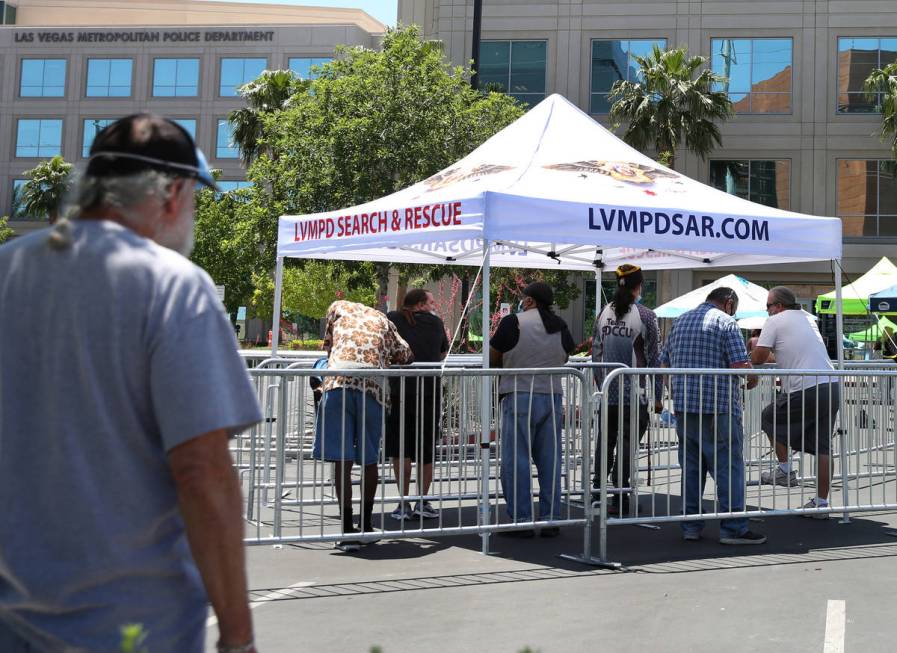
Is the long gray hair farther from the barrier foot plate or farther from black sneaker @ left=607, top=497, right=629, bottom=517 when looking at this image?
black sneaker @ left=607, top=497, right=629, bottom=517

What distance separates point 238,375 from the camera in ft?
6.83

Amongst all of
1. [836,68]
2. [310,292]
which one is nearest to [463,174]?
[836,68]

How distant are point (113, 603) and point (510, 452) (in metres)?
5.99

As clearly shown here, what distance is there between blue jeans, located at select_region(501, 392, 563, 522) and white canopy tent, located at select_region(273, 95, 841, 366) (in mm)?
473

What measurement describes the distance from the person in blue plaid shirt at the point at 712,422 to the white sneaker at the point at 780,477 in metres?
0.52

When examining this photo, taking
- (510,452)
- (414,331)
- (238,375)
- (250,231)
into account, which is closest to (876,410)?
(510,452)

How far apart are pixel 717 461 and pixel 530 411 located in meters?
1.44

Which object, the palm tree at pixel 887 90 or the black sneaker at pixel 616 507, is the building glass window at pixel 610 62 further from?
the black sneaker at pixel 616 507

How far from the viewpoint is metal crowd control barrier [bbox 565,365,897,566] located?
25.4ft

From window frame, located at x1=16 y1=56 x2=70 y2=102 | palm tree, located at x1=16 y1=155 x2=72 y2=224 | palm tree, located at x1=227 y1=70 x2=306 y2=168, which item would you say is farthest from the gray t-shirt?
window frame, located at x1=16 y1=56 x2=70 y2=102

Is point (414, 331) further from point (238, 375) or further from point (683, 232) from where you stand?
point (238, 375)

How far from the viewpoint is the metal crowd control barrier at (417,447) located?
285 inches

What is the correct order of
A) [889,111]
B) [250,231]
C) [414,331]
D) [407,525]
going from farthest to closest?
[889,111], [250,231], [414,331], [407,525]

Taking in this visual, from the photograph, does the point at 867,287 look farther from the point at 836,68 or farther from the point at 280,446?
the point at 280,446
